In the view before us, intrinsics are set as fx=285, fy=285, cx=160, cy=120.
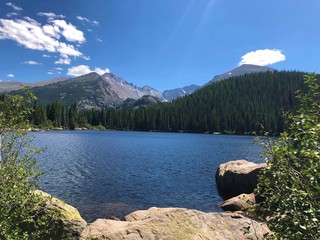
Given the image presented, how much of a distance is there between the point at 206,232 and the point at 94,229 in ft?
17.8

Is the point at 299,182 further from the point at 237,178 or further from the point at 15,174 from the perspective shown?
the point at 237,178

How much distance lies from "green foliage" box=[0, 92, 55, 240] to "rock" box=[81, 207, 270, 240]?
348cm

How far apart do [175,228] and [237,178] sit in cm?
2428

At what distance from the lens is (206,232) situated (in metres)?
13.1

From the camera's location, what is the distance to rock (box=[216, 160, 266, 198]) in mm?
33281

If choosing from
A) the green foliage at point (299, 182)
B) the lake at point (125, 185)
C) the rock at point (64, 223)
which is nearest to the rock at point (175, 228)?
the rock at point (64, 223)

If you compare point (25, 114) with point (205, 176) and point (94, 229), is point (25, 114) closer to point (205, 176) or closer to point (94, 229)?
point (94, 229)

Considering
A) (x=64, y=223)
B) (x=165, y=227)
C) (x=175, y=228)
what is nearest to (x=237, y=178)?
(x=175, y=228)

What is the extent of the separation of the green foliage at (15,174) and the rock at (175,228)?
3.48m

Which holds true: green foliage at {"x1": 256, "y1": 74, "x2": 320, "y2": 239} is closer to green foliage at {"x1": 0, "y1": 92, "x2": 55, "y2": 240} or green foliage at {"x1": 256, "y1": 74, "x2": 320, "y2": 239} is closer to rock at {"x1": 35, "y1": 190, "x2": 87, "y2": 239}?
green foliage at {"x1": 0, "y1": 92, "x2": 55, "y2": 240}

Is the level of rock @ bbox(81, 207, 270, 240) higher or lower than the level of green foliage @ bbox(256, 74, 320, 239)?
lower

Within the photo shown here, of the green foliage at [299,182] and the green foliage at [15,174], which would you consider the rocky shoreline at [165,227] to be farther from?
the green foliage at [299,182]

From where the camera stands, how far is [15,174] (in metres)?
9.04

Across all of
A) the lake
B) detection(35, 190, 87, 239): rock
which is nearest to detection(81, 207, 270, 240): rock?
detection(35, 190, 87, 239): rock
